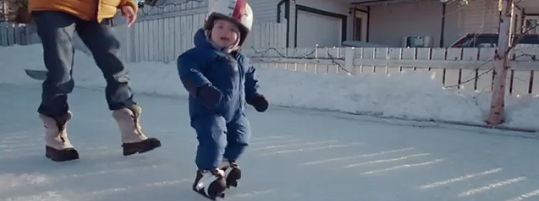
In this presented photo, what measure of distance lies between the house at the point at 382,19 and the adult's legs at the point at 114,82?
9.01 metres

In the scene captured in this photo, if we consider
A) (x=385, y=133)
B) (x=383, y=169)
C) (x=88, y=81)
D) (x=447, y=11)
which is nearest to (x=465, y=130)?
(x=385, y=133)

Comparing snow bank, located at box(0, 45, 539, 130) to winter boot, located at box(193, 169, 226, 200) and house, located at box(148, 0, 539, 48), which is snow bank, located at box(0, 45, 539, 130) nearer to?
winter boot, located at box(193, 169, 226, 200)

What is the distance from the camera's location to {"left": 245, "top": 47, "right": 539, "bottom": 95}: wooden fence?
14.3 ft

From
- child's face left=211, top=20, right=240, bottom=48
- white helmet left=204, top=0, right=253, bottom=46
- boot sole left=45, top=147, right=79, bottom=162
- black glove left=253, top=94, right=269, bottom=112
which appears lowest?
boot sole left=45, top=147, right=79, bottom=162

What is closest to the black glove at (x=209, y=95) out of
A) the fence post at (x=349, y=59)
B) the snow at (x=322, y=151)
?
the snow at (x=322, y=151)

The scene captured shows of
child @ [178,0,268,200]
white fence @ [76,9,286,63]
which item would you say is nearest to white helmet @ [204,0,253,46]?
child @ [178,0,268,200]

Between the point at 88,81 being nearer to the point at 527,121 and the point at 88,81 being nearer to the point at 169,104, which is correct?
the point at 169,104

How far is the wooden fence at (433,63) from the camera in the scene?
4.37 m

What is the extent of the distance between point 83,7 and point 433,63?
4.38 meters

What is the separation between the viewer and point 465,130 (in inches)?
135

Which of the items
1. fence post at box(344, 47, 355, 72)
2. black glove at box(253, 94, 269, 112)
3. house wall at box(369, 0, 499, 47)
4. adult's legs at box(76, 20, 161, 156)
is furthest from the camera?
house wall at box(369, 0, 499, 47)

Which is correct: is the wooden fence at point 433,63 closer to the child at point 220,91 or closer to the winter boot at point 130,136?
the child at point 220,91

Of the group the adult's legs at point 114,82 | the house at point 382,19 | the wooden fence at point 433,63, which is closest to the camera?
the adult's legs at point 114,82

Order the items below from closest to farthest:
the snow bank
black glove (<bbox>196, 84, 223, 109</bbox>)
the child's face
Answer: black glove (<bbox>196, 84, 223, 109</bbox>)
the child's face
the snow bank
